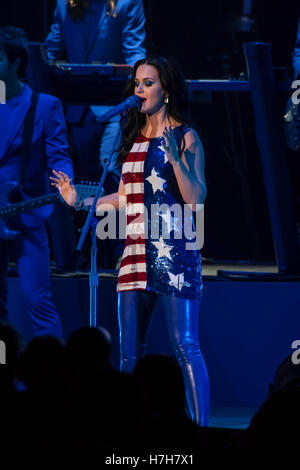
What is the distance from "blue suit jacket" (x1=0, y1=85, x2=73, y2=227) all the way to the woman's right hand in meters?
0.23

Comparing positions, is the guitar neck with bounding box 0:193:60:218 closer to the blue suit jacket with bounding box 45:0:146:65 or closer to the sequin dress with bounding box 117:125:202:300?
the sequin dress with bounding box 117:125:202:300

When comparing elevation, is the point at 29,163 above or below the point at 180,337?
above

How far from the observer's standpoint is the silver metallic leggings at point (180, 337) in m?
3.71

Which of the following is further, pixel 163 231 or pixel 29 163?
pixel 29 163

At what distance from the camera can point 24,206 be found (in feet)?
14.3

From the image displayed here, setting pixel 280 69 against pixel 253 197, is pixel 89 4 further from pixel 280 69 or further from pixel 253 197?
pixel 253 197

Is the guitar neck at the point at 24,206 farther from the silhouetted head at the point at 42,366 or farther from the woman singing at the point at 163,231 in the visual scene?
the silhouetted head at the point at 42,366

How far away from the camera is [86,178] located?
586 centimetres

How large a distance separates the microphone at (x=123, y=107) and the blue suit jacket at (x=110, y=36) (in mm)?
2213

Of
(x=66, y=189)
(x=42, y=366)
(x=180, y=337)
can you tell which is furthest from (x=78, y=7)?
(x=42, y=366)

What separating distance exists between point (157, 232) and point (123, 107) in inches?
22.8

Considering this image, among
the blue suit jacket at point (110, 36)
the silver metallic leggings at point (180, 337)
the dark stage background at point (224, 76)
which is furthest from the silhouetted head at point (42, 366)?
the dark stage background at point (224, 76)

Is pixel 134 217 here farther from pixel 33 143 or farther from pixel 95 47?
pixel 95 47

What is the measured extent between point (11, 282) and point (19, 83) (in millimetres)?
1361
